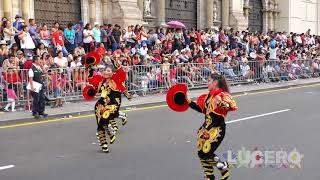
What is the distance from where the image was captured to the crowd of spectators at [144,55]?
14789 millimetres

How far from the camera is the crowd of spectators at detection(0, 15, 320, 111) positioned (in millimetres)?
14789

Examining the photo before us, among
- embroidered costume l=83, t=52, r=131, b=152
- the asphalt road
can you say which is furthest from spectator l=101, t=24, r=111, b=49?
embroidered costume l=83, t=52, r=131, b=152

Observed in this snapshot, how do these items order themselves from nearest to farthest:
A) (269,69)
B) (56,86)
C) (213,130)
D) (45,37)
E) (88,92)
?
(213,130)
(88,92)
(56,86)
(45,37)
(269,69)

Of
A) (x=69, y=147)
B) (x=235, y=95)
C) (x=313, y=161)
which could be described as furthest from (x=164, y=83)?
(x=313, y=161)

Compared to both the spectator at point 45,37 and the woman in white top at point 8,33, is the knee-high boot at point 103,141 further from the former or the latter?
the spectator at point 45,37

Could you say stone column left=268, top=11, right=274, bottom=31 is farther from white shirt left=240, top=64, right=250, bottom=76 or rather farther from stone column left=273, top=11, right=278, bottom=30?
white shirt left=240, top=64, right=250, bottom=76

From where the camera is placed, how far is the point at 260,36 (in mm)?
29531

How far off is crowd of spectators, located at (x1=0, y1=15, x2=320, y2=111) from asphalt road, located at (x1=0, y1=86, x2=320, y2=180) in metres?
1.88

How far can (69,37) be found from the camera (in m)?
17.9

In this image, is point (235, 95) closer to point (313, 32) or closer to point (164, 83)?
point (164, 83)

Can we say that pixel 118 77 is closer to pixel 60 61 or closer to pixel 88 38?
pixel 60 61

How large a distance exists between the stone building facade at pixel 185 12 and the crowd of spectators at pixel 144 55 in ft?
4.99

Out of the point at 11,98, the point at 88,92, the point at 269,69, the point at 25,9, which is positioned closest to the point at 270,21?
the point at 269,69

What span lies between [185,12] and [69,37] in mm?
13281
